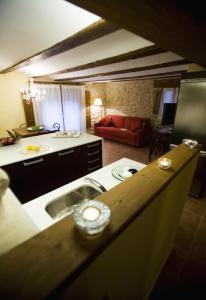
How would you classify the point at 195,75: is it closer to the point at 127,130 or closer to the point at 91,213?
the point at 91,213

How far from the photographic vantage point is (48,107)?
525 centimetres

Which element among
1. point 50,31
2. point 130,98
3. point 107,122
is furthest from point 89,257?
point 130,98

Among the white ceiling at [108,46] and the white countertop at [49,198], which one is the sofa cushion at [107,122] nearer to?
the white ceiling at [108,46]

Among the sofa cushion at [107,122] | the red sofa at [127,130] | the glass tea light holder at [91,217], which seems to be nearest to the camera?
the glass tea light holder at [91,217]

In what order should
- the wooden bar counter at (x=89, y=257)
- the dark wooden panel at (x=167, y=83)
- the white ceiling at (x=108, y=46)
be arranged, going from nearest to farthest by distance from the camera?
1. the wooden bar counter at (x=89, y=257)
2. the white ceiling at (x=108, y=46)
3. the dark wooden panel at (x=167, y=83)

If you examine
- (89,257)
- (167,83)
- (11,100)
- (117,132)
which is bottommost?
(117,132)

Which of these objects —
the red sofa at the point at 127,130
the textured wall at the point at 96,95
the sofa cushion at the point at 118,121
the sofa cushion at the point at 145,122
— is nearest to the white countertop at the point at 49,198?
the red sofa at the point at 127,130

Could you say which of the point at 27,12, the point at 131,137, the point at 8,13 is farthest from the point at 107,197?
the point at 131,137

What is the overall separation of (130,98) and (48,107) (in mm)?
3189

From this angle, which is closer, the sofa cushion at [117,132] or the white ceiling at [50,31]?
the white ceiling at [50,31]

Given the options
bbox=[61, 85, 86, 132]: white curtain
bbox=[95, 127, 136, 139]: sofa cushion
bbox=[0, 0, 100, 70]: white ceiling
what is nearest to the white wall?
bbox=[61, 85, 86, 132]: white curtain

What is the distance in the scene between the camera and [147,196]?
764 mm

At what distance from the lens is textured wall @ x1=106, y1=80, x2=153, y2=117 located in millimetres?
5607

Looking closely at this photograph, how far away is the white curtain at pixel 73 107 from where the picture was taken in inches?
224
